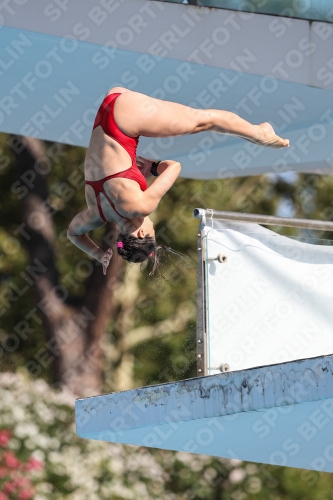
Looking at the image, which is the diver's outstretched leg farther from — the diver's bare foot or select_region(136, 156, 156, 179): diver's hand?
select_region(136, 156, 156, 179): diver's hand

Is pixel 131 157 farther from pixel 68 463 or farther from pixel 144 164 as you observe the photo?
pixel 68 463

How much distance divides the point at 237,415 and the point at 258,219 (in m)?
1.45

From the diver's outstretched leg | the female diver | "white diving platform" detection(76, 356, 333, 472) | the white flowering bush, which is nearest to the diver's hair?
the female diver

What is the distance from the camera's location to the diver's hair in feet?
16.3

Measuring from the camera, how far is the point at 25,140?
12.1 meters

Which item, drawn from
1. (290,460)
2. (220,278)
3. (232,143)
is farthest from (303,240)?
(232,143)

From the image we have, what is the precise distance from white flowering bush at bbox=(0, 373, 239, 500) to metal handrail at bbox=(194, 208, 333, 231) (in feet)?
17.6

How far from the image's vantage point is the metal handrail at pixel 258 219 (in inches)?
204

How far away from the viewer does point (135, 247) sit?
4977mm

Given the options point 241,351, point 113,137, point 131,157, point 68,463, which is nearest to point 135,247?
point 131,157

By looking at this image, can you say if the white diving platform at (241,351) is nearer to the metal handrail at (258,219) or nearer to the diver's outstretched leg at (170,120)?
the metal handrail at (258,219)

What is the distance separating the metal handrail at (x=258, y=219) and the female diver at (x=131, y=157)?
321 millimetres

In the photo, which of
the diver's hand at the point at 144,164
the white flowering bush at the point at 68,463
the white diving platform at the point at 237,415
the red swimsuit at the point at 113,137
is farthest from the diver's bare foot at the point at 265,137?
the white flowering bush at the point at 68,463

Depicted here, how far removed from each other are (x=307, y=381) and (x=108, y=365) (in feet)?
26.8
